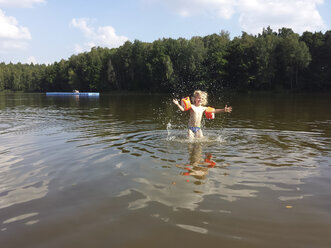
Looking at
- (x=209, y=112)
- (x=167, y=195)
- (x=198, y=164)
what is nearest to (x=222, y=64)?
(x=209, y=112)

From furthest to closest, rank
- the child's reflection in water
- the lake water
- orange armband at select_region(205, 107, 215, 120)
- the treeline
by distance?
1. the treeline
2. orange armband at select_region(205, 107, 215, 120)
3. the child's reflection in water
4. the lake water

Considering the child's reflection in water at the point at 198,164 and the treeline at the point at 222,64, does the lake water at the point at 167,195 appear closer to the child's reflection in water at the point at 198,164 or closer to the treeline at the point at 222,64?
the child's reflection in water at the point at 198,164

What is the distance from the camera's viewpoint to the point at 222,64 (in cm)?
8406

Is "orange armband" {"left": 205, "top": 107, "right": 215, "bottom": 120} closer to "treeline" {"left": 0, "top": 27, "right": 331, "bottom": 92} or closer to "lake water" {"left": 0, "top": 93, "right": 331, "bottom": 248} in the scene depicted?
"lake water" {"left": 0, "top": 93, "right": 331, "bottom": 248}

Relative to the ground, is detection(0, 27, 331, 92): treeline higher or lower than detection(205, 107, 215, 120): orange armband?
higher

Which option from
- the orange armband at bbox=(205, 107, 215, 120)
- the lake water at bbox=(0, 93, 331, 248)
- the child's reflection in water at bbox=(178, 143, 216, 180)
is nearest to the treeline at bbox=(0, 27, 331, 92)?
the orange armband at bbox=(205, 107, 215, 120)

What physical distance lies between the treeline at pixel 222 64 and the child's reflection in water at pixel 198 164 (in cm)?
7364

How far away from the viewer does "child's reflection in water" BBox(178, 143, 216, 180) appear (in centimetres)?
668

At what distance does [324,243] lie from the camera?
3.73 meters

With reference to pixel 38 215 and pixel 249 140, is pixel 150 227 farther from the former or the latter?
pixel 249 140

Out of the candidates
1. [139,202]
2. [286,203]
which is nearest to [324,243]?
[286,203]

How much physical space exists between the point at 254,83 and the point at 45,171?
8040cm

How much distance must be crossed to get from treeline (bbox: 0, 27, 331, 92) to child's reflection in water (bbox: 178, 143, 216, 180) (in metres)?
73.6

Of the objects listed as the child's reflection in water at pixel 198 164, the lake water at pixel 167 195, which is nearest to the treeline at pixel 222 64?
the child's reflection in water at pixel 198 164
